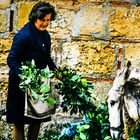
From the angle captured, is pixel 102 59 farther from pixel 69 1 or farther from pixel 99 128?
pixel 99 128

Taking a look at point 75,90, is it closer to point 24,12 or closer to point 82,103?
point 82,103

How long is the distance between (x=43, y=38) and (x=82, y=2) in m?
0.96

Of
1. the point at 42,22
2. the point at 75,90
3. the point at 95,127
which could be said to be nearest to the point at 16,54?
the point at 42,22

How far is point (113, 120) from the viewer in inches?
134

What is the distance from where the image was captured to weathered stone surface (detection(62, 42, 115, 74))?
4.87 m

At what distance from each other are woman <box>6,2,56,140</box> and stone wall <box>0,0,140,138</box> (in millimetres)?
769

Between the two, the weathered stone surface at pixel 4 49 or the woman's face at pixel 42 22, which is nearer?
the woman's face at pixel 42 22

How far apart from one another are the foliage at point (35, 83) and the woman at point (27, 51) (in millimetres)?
298

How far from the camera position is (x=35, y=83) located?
3432 millimetres

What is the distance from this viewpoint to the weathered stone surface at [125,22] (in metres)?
4.88

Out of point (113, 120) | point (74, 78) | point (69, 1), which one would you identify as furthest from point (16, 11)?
point (113, 120)

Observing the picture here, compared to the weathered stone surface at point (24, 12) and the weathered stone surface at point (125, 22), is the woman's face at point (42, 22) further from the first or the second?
the weathered stone surface at point (125, 22)

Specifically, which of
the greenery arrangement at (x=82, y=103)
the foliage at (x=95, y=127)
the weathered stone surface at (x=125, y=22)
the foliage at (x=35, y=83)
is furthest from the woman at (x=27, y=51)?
the weathered stone surface at (x=125, y=22)

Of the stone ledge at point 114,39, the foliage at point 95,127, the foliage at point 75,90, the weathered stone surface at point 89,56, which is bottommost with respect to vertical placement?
Result: the foliage at point 95,127
